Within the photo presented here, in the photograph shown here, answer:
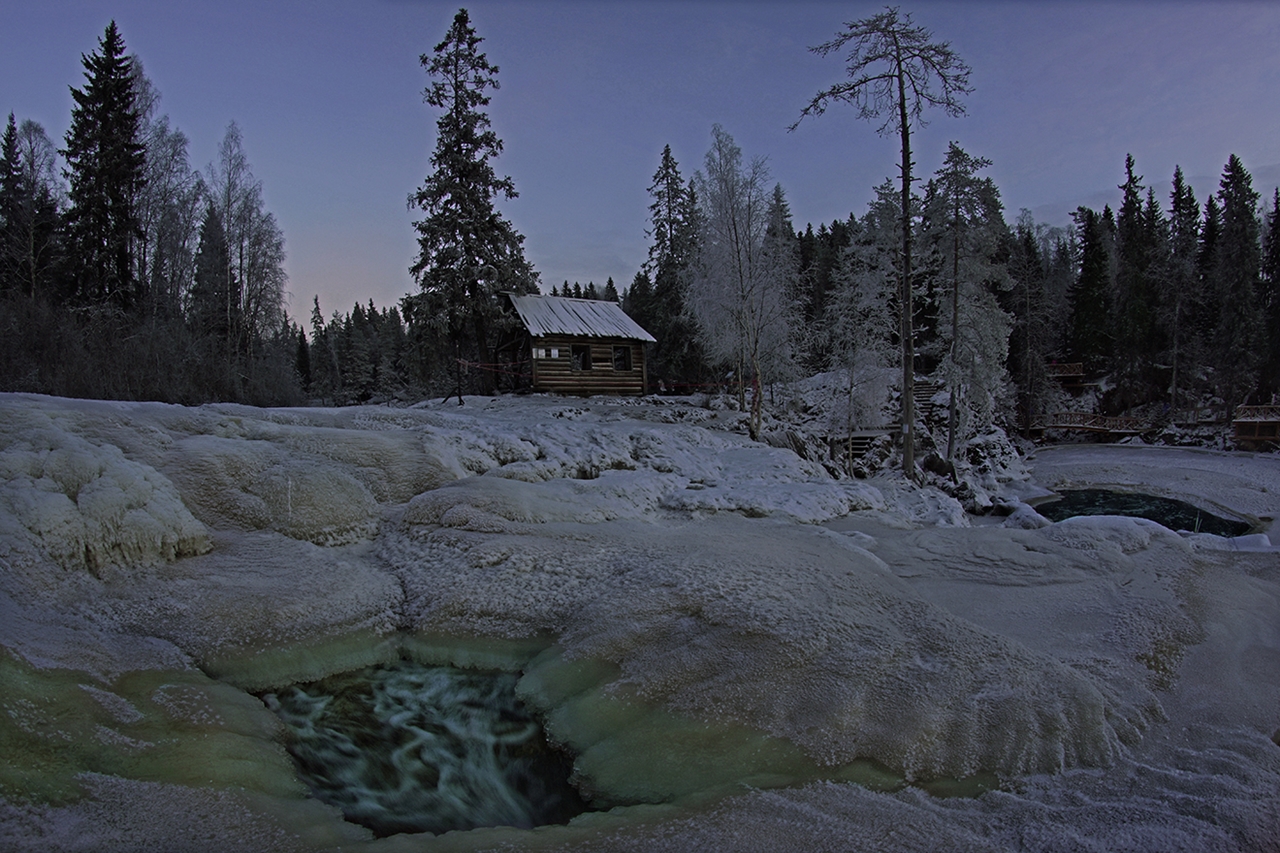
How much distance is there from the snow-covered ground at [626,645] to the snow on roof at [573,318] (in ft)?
51.0

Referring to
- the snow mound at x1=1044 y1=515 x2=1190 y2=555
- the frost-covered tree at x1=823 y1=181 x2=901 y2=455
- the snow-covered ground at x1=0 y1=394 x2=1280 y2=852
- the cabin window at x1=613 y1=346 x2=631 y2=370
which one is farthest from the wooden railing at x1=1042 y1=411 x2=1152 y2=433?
the snow mound at x1=1044 y1=515 x2=1190 y2=555

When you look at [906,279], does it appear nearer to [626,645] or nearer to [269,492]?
[626,645]

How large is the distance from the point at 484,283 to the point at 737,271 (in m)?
10.2

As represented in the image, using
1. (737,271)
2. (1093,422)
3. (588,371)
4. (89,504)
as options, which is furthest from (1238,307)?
(89,504)

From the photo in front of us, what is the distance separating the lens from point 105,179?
85.1ft

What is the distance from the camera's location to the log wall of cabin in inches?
982

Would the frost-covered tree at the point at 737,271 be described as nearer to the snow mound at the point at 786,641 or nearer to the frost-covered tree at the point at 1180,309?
the snow mound at the point at 786,641

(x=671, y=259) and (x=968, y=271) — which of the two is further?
(x=671, y=259)

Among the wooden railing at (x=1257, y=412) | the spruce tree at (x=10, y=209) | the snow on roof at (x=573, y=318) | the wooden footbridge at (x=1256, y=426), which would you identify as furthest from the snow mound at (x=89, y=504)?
the wooden railing at (x=1257, y=412)

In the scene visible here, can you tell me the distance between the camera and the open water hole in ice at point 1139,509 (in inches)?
712

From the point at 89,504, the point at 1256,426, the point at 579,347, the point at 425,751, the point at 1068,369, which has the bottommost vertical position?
the point at 425,751

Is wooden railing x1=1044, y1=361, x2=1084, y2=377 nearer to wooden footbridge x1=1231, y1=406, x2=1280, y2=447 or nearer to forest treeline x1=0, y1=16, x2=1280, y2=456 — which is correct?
forest treeline x1=0, y1=16, x2=1280, y2=456

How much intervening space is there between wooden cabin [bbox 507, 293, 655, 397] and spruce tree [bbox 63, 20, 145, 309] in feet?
56.6

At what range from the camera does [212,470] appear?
25.2ft
